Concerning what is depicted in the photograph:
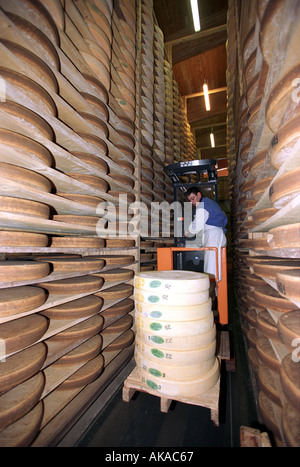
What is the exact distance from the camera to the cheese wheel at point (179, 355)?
67.0 inches

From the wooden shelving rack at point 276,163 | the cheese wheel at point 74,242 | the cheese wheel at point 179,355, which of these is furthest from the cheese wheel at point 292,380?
the cheese wheel at point 74,242

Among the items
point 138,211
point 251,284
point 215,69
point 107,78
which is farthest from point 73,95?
point 215,69

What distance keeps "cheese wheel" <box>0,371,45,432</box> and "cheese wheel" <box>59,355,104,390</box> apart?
0.39 m

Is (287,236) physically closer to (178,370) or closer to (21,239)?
(178,370)

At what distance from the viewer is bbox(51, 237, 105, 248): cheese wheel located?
2.07m

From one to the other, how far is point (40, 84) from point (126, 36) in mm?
2895

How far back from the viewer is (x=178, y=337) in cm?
171

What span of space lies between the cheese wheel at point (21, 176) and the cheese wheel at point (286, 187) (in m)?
1.76

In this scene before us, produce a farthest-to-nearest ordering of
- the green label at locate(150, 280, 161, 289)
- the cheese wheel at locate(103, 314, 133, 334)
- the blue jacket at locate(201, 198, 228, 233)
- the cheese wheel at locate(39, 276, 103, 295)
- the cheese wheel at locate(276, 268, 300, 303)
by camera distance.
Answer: the blue jacket at locate(201, 198, 228, 233) < the cheese wheel at locate(103, 314, 133, 334) < the cheese wheel at locate(39, 276, 103, 295) < the green label at locate(150, 280, 161, 289) < the cheese wheel at locate(276, 268, 300, 303)

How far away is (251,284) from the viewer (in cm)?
281

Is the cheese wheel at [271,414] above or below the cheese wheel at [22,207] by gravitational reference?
below

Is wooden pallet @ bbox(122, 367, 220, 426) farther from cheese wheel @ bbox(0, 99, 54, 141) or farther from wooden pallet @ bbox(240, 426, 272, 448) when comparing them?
cheese wheel @ bbox(0, 99, 54, 141)

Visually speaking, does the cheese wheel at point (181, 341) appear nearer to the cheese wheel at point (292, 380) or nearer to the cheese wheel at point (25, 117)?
the cheese wheel at point (292, 380)

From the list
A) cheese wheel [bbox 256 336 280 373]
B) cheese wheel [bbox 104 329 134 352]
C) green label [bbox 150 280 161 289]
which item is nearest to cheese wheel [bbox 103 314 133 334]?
cheese wheel [bbox 104 329 134 352]
